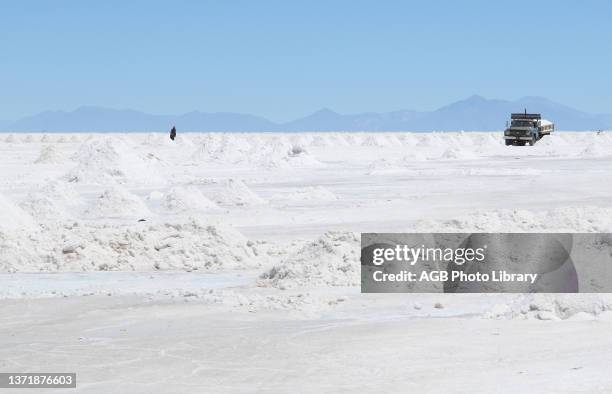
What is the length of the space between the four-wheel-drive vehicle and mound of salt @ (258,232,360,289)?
51273 millimetres

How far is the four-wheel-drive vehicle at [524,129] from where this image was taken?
63312 mm

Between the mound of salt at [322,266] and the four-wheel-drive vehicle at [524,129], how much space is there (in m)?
51.3

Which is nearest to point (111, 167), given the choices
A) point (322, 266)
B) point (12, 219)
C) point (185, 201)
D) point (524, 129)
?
point (185, 201)

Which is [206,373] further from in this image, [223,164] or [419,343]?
[223,164]

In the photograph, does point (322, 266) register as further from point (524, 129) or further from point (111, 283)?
point (524, 129)

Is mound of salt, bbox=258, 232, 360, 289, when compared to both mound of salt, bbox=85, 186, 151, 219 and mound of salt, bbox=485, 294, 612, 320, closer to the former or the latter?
mound of salt, bbox=485, 294, 612, 320

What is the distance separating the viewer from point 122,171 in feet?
115

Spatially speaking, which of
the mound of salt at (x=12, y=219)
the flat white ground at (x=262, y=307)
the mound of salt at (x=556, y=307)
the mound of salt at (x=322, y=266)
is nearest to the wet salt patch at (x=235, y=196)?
the flat white ground at (x=262, y=307)

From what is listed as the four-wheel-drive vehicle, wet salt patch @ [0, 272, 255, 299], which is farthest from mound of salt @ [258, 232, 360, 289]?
the four-wheel-drive vehicle

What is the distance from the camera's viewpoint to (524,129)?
2496 inches

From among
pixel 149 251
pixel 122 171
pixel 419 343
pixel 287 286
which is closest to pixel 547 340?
pixel 419 343

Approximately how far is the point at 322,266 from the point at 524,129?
5185 cm

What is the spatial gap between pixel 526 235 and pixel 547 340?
11.8 ft

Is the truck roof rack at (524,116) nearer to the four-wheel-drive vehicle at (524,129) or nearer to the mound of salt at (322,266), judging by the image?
the four-wheel-drive vehicle at (524,129)
